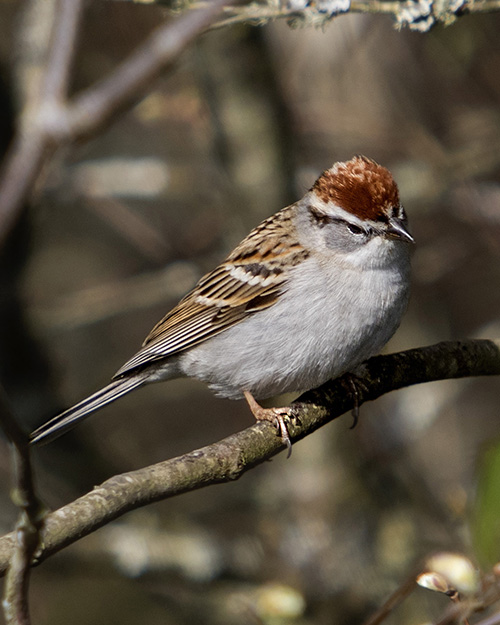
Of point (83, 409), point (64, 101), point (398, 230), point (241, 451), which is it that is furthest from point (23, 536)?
point (398, 230)

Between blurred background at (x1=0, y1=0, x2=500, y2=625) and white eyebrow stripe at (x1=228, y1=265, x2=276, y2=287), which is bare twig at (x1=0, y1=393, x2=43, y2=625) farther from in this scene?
blurred background at (x1=0, y1=0, x2=500, y2=625)

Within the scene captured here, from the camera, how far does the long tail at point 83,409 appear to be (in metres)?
3.12

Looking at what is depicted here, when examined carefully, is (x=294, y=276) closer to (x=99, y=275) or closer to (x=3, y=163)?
(x=3, y=163)

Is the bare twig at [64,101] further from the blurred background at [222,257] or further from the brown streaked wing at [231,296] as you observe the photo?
the blurred background at [222,257]

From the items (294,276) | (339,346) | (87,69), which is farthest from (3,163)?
(339,346)

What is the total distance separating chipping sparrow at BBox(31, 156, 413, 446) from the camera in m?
3.10

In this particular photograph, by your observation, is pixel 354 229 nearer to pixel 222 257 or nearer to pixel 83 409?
pixel 83 409

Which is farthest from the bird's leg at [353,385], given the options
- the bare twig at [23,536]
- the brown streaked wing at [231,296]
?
the bare twig at [23,536]

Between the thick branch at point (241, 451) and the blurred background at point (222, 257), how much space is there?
1205 mm

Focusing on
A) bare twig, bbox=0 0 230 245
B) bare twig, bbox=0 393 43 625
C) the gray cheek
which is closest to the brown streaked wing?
the gray cheek

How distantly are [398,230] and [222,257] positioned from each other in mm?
2298

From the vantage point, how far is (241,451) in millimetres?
2455

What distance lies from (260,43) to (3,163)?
1.71 metres

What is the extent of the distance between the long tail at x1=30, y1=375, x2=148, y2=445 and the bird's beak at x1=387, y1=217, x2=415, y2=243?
3.85 feet
